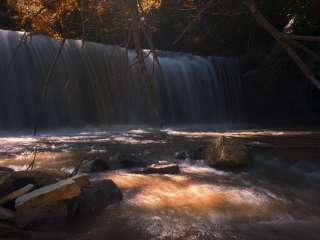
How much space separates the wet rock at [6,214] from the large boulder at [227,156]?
448cm

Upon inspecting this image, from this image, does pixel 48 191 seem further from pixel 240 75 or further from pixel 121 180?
pixel 240 75

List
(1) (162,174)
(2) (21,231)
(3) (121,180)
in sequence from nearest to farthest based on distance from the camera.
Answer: (2) (21,231) → (3) (121,180) → (1) (162,174)

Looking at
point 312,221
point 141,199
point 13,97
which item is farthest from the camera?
point 13,97

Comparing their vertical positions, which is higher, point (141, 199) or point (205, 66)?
point (205, 66)

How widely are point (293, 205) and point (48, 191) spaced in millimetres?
3161

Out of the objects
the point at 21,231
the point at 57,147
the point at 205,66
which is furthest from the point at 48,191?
the point at 205,66

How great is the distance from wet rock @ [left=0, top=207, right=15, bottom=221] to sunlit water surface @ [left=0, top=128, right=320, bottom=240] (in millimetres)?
551

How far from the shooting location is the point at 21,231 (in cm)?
410

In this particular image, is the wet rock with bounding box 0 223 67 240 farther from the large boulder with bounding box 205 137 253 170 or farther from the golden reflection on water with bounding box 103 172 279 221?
the large boulder with bounding box 205 137 253 170

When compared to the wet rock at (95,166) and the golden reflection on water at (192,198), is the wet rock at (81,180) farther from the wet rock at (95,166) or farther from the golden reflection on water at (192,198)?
the wet rock at (95,166)

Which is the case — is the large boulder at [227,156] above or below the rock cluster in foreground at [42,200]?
below

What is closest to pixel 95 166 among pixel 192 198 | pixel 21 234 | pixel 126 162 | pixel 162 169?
pixel 126 162

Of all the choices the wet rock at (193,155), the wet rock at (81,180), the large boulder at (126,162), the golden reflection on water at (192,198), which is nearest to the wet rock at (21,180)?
the wet rock at (81,180)

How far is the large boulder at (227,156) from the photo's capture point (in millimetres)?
7922
